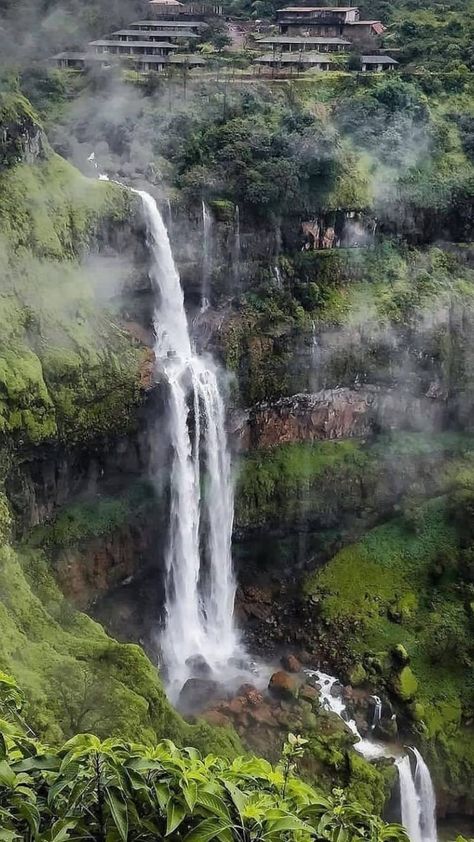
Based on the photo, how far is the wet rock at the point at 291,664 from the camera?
20.2m

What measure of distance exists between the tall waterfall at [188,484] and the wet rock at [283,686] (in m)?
1.82

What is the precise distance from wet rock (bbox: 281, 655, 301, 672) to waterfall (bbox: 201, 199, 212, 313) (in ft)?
35.3

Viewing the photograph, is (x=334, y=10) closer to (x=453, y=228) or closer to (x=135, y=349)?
(x=453, y=228)

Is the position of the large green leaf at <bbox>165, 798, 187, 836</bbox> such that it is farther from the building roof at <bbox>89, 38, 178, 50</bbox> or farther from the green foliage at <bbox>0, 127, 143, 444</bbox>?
the building roof at <bbox>89, 38, 178, 50</bbox>

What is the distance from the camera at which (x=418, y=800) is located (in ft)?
56.0

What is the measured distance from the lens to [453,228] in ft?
87.6

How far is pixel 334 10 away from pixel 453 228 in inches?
744

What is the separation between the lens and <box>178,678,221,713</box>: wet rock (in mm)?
17859

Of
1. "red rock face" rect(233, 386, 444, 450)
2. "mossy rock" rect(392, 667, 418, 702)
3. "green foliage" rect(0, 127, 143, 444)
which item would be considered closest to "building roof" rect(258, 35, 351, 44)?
"green foliage" rect(0, 127, 143, 444)

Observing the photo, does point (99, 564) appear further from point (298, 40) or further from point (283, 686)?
point (298, 40)

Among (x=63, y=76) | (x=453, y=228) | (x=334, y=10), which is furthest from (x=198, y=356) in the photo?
(x=334, y=10)

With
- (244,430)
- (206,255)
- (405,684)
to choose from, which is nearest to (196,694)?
(405,684)

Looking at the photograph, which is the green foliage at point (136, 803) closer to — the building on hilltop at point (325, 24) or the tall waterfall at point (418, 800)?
the tall waterfall at point (418, 800)

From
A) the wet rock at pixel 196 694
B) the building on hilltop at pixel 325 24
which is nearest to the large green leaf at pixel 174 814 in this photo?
the wet rock at pixel 196 694
